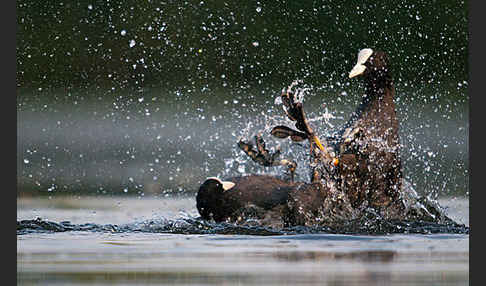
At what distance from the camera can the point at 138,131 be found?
14.0m

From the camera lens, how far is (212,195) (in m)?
8.02

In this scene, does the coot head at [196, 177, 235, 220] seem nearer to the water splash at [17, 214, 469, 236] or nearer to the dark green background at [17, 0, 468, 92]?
the water splash at [17, 214, 469, 236]

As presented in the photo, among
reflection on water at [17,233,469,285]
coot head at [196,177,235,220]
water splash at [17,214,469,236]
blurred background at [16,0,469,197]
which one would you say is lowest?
reflection on water at [17,233,469,285]

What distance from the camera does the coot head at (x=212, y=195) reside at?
26.3 ft

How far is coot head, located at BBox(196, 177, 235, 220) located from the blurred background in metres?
5.46

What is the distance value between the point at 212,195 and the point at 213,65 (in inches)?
309

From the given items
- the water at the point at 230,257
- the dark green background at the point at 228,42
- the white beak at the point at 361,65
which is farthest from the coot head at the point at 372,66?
the dark green background at the point at 228,42

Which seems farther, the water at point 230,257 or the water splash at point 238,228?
the water splash at point 238,228

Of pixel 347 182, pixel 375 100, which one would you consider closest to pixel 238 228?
pixel 347 182

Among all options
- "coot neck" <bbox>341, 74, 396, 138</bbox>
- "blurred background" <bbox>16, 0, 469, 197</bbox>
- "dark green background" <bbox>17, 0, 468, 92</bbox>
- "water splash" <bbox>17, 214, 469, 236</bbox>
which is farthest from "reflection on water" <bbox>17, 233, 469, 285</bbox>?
"dark green background" <bbox>17, 0, 468, 92</bbox>

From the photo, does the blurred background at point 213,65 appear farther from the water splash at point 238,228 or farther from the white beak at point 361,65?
the water splash at point 238,228

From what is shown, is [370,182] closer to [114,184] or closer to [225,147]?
[114,184]

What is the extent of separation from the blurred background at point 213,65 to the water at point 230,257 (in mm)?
5624

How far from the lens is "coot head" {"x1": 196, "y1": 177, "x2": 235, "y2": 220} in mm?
8016
